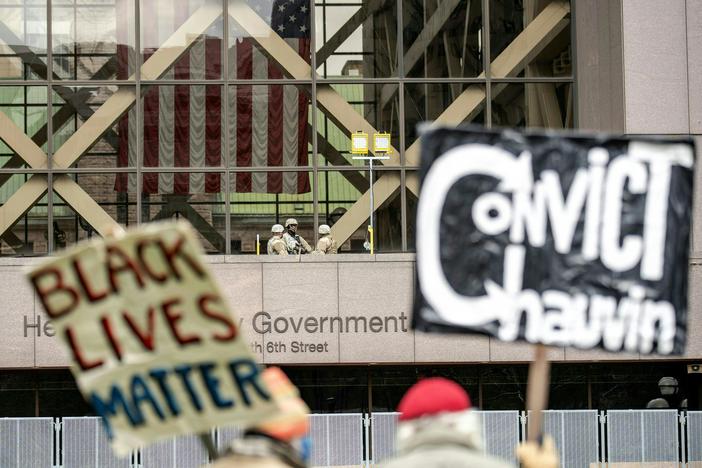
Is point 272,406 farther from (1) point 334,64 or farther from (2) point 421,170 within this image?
(1) point 334,64

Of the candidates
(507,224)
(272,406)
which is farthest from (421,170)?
(272,406)

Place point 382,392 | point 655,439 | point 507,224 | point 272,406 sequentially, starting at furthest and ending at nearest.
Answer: point 382,392, point 655,439, point 507,224, point 272,406

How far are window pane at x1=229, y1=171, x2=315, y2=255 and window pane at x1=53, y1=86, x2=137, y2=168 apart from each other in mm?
1950

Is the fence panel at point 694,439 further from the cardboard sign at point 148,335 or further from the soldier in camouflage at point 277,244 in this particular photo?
the cardboard sign at point 148,335

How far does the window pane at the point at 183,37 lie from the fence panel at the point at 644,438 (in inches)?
352

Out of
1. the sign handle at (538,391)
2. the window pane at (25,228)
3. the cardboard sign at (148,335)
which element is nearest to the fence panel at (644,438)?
the window pane at (25,228)

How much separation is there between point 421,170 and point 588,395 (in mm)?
19120

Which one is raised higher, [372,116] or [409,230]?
[372,116]

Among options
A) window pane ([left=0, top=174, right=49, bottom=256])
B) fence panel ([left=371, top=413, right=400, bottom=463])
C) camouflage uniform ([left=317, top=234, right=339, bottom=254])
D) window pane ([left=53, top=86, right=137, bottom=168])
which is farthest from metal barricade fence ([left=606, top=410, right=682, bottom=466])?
window pane ([left=0, top=174, right=49, bottom=256])

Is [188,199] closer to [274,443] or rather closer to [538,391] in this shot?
[538,391]

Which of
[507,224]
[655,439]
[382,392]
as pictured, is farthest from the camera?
[382,392]

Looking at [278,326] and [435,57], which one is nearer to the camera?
[278,326]

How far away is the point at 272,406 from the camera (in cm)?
512

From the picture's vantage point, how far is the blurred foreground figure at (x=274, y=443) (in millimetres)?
4855
